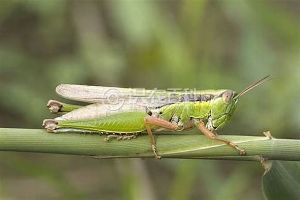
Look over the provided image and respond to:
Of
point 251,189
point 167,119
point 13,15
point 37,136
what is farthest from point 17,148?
point 13,15

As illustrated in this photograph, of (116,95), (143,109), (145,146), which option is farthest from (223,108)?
(145,146)

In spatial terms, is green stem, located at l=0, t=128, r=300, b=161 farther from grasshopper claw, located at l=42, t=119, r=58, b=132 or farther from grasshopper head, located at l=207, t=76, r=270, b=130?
grasshopper head, located at l=207, t=76, r=270, b=130

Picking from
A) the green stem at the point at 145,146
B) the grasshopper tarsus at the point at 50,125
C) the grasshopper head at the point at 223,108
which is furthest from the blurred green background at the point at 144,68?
the green stem at the point at 145,146

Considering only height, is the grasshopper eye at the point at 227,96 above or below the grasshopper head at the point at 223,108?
above

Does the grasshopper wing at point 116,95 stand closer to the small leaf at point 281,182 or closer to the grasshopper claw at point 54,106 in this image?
the grasshopper claw at point 54,106

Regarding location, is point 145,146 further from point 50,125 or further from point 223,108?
point 223,108
